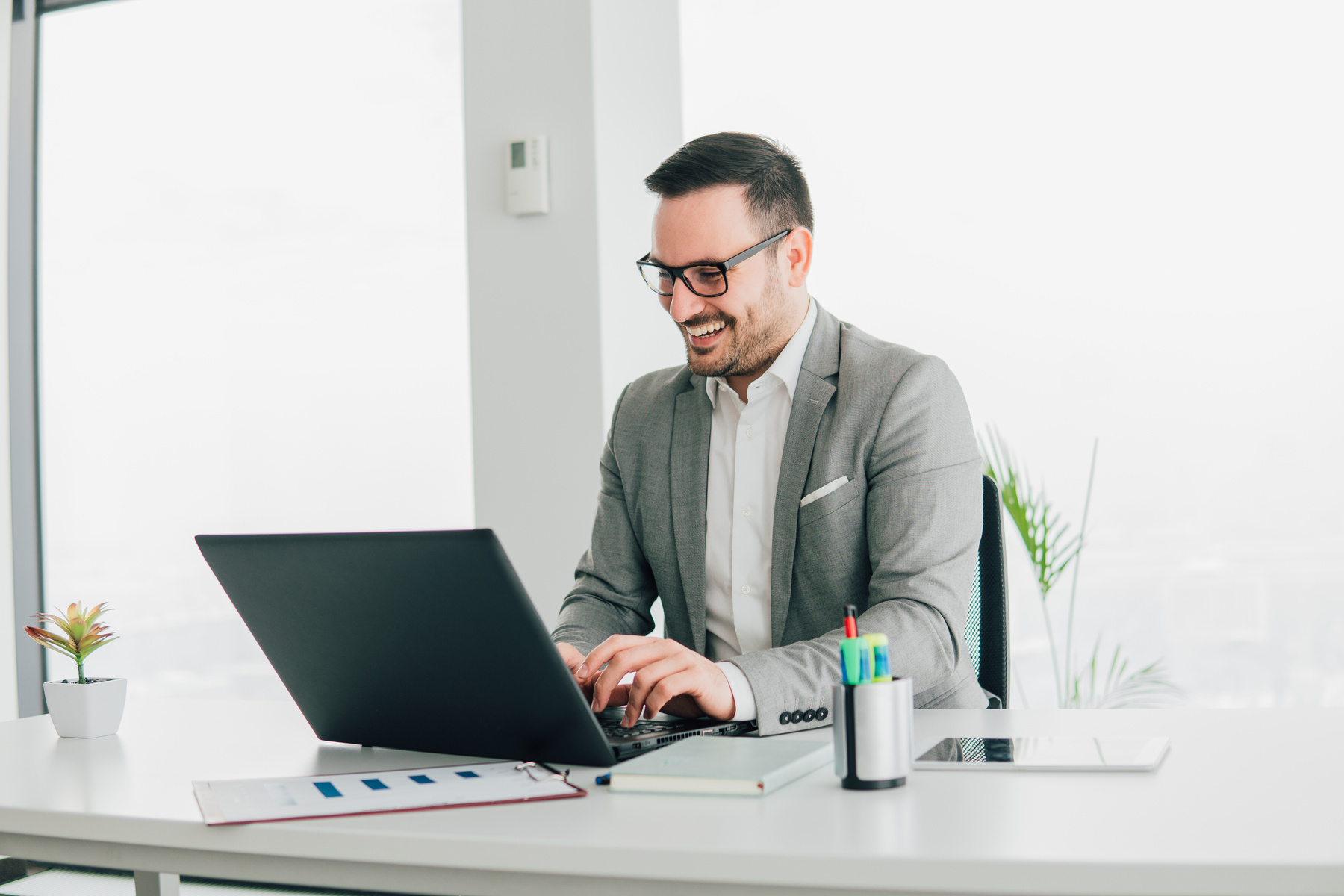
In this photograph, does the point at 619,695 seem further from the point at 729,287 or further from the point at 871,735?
the point at 729,287

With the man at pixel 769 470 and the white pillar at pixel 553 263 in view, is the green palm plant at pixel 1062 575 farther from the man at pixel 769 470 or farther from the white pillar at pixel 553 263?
→ the man at pixel 769 470

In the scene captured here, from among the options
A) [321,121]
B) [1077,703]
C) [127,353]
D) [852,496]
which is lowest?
[1077,703]

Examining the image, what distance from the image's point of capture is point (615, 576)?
6.11ft

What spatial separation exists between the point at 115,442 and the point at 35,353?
0.45 m

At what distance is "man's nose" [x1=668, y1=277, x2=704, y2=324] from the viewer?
1.69 metres

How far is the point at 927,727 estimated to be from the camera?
1.25 m

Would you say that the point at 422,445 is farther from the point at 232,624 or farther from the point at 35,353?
the point at 35,353

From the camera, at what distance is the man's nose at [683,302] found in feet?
5.56

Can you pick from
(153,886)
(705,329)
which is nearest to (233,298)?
(705,329)

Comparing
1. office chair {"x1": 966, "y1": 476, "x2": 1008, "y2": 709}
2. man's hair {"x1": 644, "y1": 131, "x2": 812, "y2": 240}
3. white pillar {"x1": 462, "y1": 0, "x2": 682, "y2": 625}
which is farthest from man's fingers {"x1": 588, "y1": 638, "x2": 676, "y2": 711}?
white pillar {"x1": 462, "y1": 0, "x2": 682, "y2": 625}

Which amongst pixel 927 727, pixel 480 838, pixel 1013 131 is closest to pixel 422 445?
pixel 1013 131

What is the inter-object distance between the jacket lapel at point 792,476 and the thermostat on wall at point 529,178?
1284mm

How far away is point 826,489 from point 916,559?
0.20 metres

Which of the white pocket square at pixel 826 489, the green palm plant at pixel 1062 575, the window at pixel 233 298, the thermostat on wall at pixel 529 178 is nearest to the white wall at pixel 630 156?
the thermostat on wall at pixel 529 178
